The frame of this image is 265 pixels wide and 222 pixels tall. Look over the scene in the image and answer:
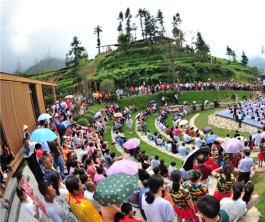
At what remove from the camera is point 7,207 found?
6.96 meters

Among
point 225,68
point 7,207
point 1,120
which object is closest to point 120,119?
point 1,120

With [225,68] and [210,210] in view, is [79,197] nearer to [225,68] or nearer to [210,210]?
[210,210]

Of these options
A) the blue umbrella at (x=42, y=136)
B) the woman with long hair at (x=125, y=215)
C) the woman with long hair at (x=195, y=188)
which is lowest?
the woman with long hair at (x=195, y=188)

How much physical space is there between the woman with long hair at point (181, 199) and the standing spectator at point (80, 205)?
1683mm

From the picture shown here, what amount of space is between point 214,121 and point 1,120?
2163 cm

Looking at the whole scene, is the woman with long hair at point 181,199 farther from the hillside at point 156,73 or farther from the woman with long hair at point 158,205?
the hillside at point 156,73

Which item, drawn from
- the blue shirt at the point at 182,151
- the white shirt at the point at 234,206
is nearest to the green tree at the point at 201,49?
the blue shirt at the point at 182,151

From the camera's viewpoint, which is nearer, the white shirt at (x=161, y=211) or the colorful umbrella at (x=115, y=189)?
the colorful umbrella at (x=115, y=189)

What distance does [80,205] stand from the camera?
453 cm

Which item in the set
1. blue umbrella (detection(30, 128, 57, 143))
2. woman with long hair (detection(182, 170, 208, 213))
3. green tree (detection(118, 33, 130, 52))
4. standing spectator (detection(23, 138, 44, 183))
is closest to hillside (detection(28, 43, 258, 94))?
green tree (detection(118, 33, 130, 52))

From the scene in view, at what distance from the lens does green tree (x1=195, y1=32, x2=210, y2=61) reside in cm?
5686

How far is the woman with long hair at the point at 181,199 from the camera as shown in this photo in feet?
18.1

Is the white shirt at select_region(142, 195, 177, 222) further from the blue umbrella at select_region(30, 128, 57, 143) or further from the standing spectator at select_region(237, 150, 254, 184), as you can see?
the blue umbrella at select_region(30, 128, 57, 143)

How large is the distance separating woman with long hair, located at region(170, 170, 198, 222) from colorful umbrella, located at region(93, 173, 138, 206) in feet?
2.71
